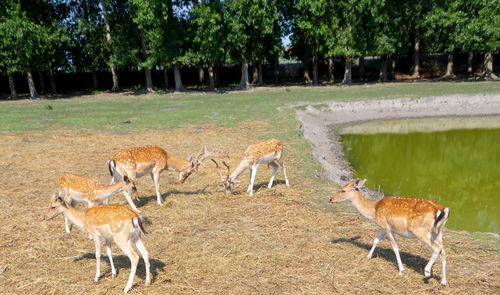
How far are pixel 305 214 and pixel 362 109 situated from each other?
66.0ft

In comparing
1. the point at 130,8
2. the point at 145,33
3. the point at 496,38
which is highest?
the point at 130,8

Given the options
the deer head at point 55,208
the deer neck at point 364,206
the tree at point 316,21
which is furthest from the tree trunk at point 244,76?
the deer head at point 55,208

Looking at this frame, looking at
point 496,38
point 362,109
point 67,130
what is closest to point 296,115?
point 362,109

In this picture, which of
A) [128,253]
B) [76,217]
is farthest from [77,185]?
[128,253]

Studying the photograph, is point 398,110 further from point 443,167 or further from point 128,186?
point 128,186

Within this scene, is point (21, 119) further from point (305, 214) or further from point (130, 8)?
point (305, 214)

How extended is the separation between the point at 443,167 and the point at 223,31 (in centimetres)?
3171

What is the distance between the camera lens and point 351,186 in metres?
6.90

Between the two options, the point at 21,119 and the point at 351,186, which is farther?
the point at 21,119

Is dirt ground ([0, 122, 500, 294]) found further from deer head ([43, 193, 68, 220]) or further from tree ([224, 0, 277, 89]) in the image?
tree ([224, 0, 277, 89])

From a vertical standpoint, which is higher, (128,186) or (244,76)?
(244,76)

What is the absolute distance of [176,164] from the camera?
976 centimetres

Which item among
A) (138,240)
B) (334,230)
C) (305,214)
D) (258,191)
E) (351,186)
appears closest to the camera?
(138,240)

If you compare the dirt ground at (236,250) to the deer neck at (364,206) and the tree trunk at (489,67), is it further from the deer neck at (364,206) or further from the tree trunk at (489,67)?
the tree trunk at (489,67)
